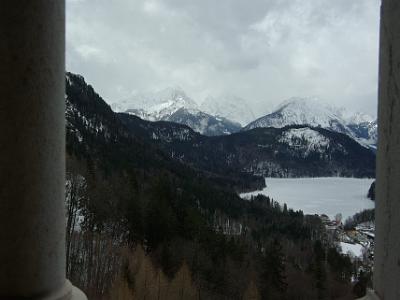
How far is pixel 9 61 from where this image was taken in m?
3.39

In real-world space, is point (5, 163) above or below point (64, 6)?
below

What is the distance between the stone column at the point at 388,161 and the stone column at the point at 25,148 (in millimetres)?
2323

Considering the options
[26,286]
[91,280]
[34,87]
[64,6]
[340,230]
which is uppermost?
[64,6]

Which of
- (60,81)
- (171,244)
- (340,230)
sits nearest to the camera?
(60,81)

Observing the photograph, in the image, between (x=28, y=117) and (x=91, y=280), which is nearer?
(x=28, y=117)

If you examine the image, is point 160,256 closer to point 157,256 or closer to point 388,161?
point 157,256

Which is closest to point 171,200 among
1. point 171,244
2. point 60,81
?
point 171,244

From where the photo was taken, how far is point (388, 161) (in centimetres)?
297

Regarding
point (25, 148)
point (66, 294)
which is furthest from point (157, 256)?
point (25, 148)

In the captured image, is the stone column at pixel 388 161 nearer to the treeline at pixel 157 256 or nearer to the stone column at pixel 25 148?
the stone column at pixel 25 148

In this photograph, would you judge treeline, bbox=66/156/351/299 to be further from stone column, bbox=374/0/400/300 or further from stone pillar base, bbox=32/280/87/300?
stone column, bbox=374/0/400/300

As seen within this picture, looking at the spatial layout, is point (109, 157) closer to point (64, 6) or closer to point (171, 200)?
point (171, 200)

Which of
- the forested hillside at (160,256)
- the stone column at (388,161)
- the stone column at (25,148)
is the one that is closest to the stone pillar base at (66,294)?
the stone column at (25,148)

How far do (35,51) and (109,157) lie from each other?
4476 inches
